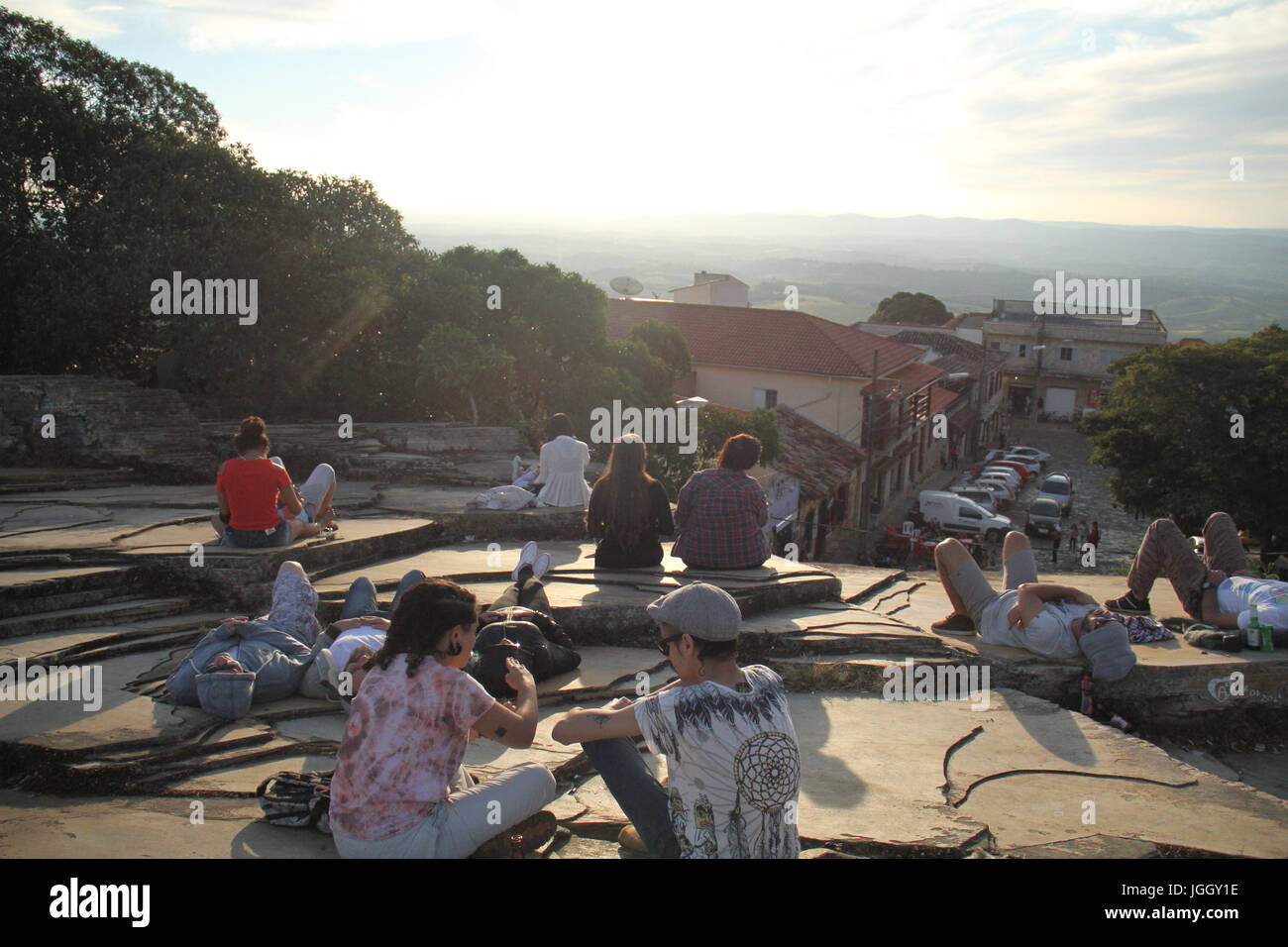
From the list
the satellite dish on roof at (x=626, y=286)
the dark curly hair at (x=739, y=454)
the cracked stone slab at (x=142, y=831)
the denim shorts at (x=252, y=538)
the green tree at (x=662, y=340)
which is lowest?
the cracked stone slab at (x=142, y=831)

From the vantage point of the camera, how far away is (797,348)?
32.8m

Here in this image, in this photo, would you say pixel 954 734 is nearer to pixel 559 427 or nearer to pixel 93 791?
pixel 93 791

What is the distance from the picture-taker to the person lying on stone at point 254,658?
4.27 metres

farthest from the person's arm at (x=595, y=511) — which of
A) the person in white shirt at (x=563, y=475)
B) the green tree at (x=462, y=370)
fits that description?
the green tree at (x=462, y=370)

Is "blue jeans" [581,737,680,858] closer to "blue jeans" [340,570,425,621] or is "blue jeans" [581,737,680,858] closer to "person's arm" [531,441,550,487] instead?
"blue jeans" [340,570,425,621]

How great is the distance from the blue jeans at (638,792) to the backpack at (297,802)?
1.06 metres

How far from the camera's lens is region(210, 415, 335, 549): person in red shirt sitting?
245 inches

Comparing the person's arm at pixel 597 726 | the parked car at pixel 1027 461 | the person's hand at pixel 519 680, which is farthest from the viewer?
the parked car at pixel 1027 461

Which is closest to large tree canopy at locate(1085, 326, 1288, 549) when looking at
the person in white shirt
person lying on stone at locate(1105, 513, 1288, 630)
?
person lying on stone at locate(1105, 513, 1288, 630)

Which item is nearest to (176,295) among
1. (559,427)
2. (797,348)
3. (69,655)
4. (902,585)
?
(559,427)

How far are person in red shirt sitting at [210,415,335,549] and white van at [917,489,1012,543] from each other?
23.9 m

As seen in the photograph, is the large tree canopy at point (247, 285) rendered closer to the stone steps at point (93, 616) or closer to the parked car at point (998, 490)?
the stone steps at point (93, 616)

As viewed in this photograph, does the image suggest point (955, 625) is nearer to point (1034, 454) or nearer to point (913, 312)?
point (1034, 454)

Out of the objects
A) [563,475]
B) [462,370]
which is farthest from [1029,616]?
[462,370]
